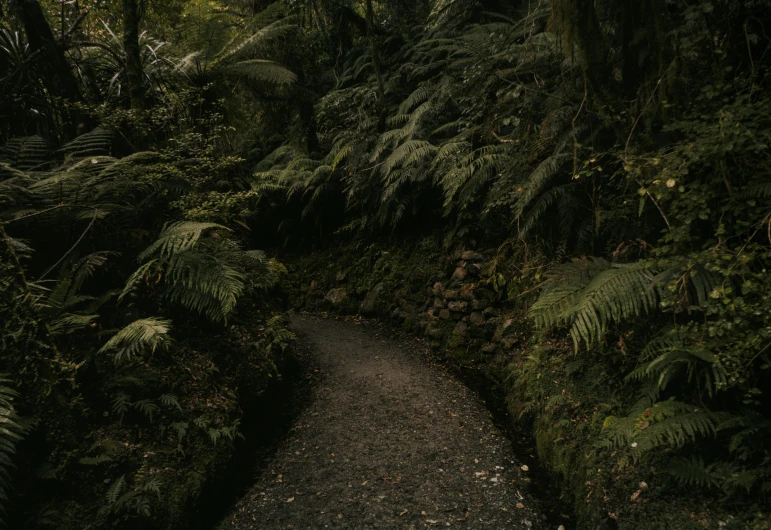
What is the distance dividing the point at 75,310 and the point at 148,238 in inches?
38.9

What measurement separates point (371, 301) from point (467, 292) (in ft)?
7.03

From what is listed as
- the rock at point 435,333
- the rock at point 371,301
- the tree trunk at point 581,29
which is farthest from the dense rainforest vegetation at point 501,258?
the rock at point 371,301

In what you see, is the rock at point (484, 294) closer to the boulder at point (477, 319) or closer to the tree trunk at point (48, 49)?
the boulder at point (477, 319)

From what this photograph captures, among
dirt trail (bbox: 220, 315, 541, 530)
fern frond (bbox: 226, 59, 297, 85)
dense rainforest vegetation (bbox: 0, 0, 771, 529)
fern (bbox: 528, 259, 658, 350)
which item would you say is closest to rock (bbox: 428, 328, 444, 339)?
dirt trail (bbox: 220, 315, 541, 530)

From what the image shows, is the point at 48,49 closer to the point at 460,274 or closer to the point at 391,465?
the point at 460,274

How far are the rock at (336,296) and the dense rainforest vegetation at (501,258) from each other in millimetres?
1696

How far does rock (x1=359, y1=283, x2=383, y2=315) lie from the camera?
6.96 m

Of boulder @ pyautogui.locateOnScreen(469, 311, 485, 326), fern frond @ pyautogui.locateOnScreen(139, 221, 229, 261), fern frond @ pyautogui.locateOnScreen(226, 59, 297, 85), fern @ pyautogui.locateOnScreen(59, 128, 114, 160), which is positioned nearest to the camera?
fern frond @ pyautogui.locateOnScreen(139, 221, 229, 261)

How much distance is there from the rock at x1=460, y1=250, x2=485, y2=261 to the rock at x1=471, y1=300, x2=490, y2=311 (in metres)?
0.59

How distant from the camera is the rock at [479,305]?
5.10 m

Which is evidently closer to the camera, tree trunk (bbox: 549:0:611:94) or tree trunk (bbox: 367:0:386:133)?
tree trunk (bbox: 549:0:611:94)

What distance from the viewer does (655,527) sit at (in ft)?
7.23

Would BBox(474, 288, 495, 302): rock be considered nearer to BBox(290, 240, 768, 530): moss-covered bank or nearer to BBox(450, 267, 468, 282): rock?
BBox(290, 240, 768, 530): moss-covered bank

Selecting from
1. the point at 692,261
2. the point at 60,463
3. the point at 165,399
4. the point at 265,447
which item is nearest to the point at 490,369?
the point at 265,447
